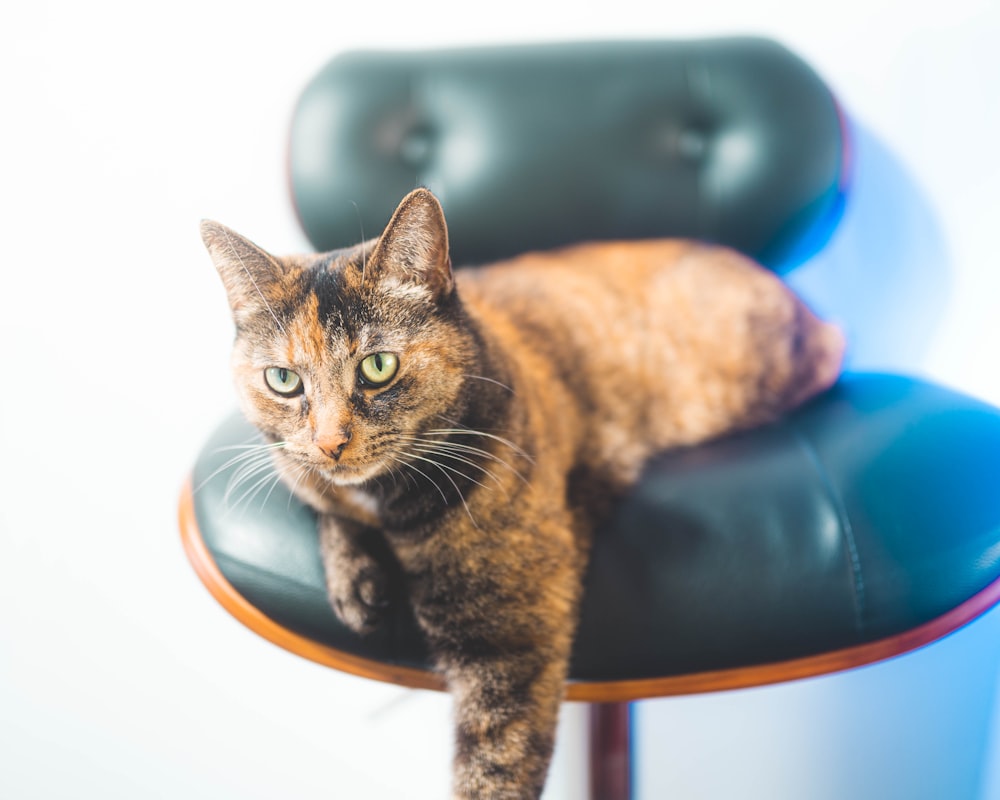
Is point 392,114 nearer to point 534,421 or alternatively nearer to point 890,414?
point 534,421

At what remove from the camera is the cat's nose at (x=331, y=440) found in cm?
52

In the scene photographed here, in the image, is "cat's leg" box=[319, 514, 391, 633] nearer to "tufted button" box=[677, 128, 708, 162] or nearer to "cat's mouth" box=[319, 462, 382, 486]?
"cat's mouth" box=[319, 462, 382, 486]

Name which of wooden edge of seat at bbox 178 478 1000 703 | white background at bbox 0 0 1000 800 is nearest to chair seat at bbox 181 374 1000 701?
wooden edge of seat at bbox 178 478 1000 703

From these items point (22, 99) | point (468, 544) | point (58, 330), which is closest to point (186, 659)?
point (58, 330)

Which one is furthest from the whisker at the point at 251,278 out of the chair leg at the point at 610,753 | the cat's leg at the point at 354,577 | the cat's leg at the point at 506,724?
the chair leg at the point at 610,753

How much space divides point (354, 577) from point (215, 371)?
414 mm

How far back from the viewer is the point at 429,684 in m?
0.65

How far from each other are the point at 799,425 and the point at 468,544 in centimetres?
46

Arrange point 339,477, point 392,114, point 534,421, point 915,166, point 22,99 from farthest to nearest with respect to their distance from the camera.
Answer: point 915,166, point 392,114, point 22,99, point 534,421, point 339,477

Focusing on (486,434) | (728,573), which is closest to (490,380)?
(486,434)

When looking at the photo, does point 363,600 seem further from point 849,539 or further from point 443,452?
point 849,539

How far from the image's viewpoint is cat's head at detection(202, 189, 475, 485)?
20.4 inches

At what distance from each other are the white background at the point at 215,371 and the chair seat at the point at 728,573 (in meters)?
0.26

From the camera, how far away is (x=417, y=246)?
1.65 feet
